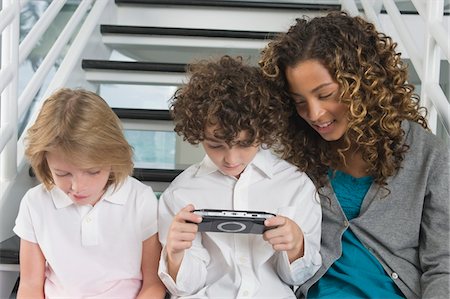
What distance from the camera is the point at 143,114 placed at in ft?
7.06

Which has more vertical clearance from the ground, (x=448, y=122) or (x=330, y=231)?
(x=448, y=122)

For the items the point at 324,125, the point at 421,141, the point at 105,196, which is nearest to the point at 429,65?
the point at 421,141

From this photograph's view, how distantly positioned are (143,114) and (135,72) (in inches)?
12.7

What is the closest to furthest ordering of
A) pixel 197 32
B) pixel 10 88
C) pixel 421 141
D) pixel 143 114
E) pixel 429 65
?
pixel 421 141, pixel 429 65, pixel 10 88, pixel 143 114, pixel 197 32

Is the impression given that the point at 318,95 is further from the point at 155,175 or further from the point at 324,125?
the point at 155,175

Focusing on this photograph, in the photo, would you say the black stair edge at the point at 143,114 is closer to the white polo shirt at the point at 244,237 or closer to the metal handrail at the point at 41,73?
the metal handrail at the point at 41,73

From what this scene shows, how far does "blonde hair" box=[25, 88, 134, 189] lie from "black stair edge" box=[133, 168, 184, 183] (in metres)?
0.42

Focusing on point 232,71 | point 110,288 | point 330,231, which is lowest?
point 110,288

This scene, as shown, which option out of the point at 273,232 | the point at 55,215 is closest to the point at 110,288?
the point at 55,215

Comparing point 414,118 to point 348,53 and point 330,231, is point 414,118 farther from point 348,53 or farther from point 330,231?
point 330,231

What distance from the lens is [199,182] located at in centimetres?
151

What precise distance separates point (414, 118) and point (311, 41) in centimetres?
36

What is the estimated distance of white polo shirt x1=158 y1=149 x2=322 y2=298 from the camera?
1393 mm

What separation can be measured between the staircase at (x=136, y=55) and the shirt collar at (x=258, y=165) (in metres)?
0.43
